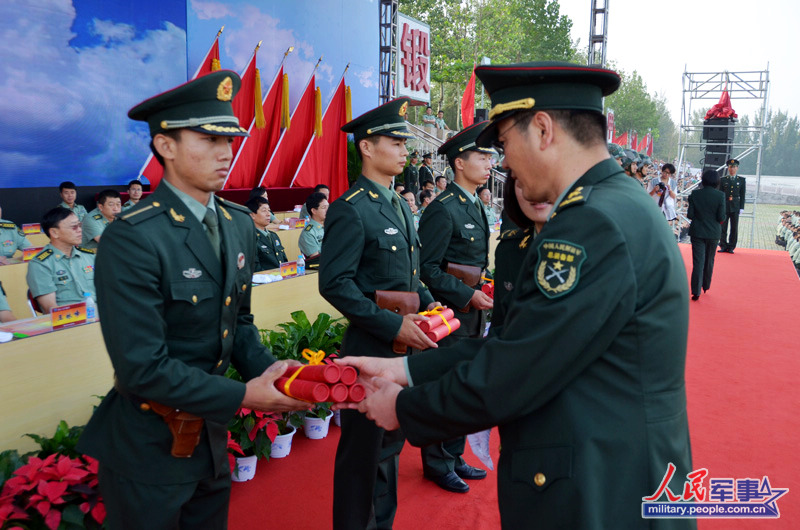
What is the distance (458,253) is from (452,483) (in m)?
1.34

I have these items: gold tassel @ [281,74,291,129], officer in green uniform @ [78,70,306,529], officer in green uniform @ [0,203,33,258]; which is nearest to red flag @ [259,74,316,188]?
gold tassel @ [281,74,291,129]

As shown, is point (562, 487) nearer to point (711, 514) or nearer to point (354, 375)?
point (711, 514)

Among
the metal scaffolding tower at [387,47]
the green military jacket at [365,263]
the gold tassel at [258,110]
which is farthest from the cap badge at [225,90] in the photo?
the metal scaffolding tower at [387,47]

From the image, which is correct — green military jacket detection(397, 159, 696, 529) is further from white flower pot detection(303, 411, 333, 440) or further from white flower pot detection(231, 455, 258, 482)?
white flower pot detection(303, 411, 333, 440)

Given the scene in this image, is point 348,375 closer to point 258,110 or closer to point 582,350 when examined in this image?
point 582,350

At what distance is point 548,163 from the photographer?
1.33 metres

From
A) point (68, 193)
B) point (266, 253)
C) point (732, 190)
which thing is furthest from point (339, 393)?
point (732, 190)

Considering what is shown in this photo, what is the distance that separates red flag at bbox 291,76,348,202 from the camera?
12.2 m

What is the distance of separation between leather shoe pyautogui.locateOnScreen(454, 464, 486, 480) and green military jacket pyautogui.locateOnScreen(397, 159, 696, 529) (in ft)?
7.30

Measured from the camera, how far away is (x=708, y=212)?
8.25 meters

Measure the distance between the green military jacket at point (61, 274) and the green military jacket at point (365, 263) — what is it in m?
2.96

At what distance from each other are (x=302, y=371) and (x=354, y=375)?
0.16 m

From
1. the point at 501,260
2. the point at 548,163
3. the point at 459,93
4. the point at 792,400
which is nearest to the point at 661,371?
the point at 548,163

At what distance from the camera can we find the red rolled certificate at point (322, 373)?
1.67m
